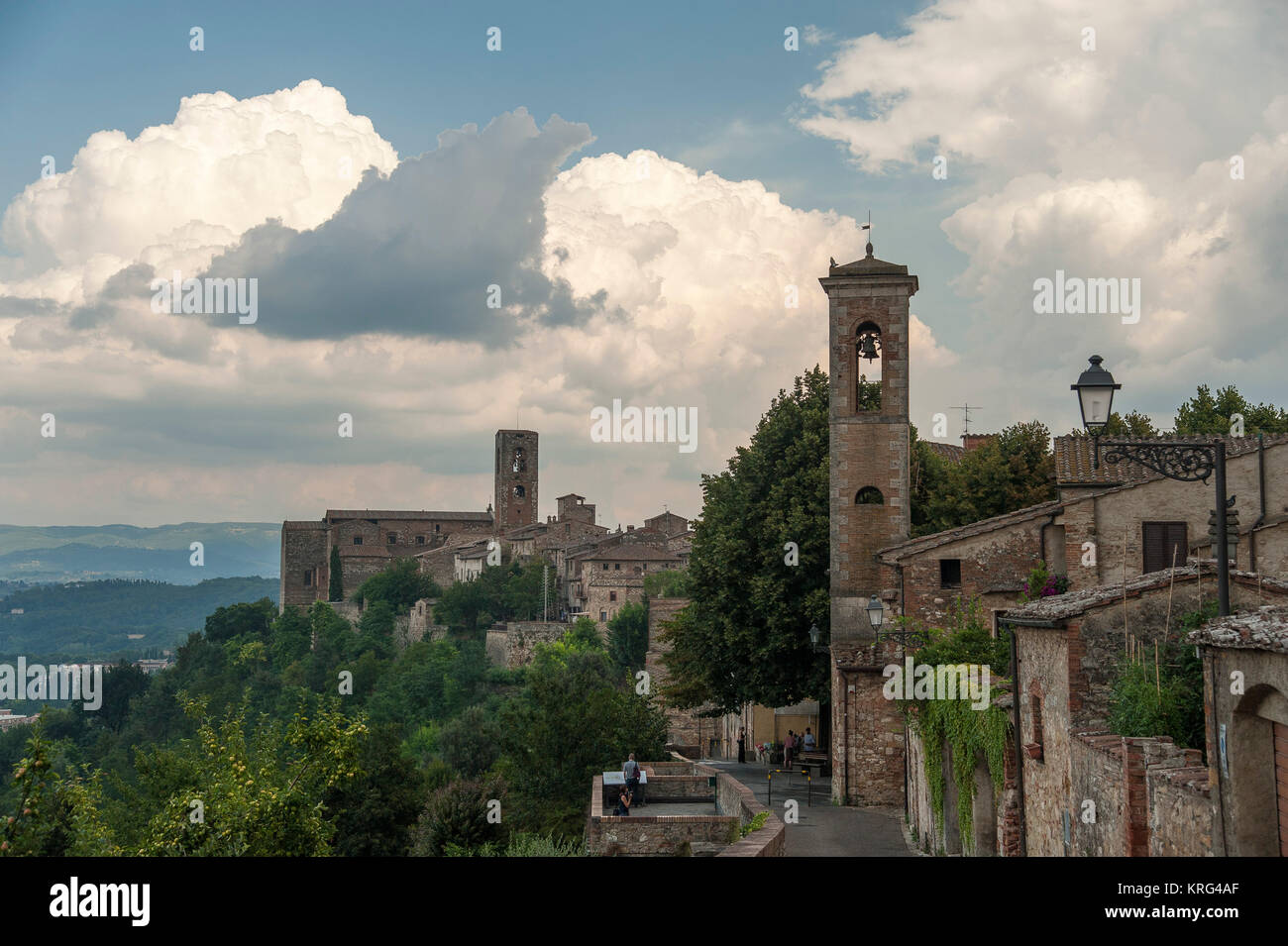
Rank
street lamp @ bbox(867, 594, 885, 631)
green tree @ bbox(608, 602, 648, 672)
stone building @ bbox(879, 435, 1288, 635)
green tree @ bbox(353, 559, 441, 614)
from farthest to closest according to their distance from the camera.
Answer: green tree @ bbox(353, 559, 441, 614), green tree @ bbox(608, 602, 648, 672), street lamp @ bbox(867, 594, 885, 631), stone building @ bbox(879, 435, 1288, 635)

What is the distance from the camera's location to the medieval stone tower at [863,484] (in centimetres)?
2123

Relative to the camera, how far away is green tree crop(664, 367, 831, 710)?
85.4ft

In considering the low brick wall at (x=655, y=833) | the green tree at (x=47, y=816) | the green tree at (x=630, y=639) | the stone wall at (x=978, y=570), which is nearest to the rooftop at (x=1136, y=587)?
the low brick wall at (x=655, y=833)

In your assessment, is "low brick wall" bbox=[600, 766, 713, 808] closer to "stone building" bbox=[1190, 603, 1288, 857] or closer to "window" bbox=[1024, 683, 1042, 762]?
"window" bbox=[1024, 683, 1042, 762]

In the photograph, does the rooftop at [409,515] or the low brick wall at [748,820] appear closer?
the low brick wall at [748,820]

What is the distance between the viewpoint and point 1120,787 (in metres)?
8.66

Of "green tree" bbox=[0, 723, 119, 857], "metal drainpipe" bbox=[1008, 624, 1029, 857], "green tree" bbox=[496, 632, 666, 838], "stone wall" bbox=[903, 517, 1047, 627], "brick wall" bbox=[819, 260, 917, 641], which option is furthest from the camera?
"green tree" bbox=[496, 632, 666, 838]

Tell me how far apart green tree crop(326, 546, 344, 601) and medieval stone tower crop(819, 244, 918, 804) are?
78.5 m

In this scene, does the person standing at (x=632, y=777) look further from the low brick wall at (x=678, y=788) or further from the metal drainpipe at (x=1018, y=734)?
the metal drainpipe at (x=1018, y=734)

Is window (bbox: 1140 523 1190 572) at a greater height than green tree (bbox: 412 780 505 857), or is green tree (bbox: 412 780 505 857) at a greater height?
window (bbox: 1140 523 1190 572)

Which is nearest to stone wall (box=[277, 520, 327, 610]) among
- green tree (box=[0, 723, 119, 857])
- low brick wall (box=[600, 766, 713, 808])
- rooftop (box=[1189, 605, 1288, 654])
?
green tree (box=[0, 723, 119, 857])

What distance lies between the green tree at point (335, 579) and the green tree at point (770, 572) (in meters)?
74.1

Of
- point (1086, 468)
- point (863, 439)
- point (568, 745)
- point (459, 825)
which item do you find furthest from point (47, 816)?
point (1086, 468)
